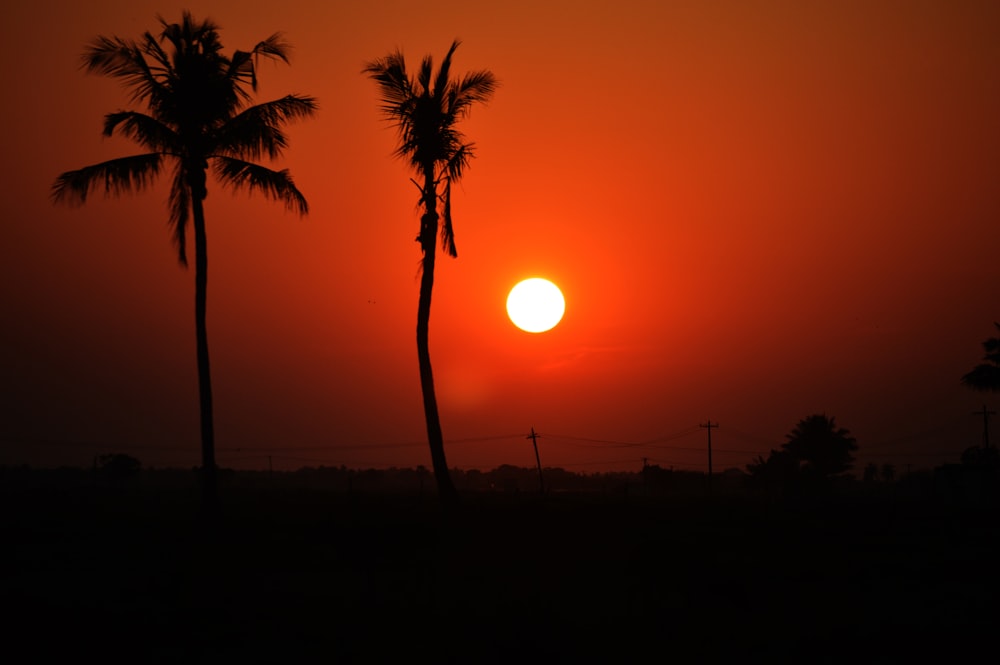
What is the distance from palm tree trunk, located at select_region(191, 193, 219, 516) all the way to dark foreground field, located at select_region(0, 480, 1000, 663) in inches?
45.6

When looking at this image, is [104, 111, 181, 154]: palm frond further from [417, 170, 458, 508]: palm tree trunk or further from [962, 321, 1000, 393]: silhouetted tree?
[962, 321, 1000, 393]: silhouetted tree

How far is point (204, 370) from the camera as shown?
29766 millimetres

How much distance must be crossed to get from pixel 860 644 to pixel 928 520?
21667mm

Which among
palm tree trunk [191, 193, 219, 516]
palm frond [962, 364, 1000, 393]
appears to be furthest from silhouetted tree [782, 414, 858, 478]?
palm tree trunk [191, 193, 219, 516]

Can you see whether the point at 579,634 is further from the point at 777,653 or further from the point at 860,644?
the point at 860,644

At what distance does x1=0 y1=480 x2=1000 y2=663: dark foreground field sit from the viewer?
16344 mm

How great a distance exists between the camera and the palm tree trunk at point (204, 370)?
29.0 meters

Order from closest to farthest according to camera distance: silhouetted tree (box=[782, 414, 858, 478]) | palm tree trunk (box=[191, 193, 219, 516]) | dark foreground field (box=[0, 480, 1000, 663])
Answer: dark foreground field (box=[0, 480, 1000, 663]), palm tree trunk (box=[191, 193, 219, 516]), silhouetted tree (box=[782, 414, 858, 478])

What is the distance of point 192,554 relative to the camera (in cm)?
2364

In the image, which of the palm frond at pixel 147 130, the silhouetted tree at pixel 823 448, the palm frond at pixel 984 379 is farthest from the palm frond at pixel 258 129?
the silhouetted tree at pixel 823 448

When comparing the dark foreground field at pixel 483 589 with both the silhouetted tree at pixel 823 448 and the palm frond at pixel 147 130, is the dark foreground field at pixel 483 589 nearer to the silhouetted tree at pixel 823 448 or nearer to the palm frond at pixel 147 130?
the palm frond at pixel 147 130

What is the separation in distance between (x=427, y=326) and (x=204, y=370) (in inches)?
291

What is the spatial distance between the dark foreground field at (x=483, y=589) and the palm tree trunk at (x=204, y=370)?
45.6 inches

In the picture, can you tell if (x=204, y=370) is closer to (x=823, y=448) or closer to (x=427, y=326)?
(x=427, y=326)
